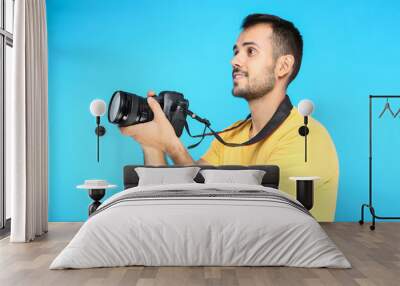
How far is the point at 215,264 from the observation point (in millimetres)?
4078

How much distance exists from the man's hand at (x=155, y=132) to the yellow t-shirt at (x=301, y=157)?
1.96 feet

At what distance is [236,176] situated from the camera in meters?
6.02

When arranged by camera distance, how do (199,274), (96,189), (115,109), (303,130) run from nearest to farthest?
(199,274), (96,189), (303,130), (115,109)

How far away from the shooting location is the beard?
658 cm

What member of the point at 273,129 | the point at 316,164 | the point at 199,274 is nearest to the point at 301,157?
the point at 316,164

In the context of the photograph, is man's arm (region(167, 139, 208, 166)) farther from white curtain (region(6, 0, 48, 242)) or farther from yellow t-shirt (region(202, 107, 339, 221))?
white curtain (region(6, 0, 48, 242))

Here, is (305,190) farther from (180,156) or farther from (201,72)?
(201,72)

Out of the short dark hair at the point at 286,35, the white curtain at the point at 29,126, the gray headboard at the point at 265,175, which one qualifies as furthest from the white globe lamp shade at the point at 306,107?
the white curtain at the point at 29,126

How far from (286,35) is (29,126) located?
3.38 metres

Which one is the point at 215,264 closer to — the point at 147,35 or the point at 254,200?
the point at 254,200

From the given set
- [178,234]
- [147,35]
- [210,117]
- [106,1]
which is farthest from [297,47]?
[178,234]

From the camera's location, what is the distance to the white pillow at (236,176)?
5.97m

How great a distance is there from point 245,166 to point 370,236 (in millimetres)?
1689

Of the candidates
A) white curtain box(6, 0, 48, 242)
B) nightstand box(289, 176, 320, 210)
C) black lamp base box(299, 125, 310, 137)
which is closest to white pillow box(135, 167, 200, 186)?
white curtain box(6, 0, 48, 242)
